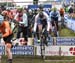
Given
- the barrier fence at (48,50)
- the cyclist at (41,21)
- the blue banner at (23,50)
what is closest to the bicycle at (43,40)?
the cyclist at (41,21)

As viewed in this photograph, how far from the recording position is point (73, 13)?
102 ft

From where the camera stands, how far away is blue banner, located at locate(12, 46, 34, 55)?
1509 cm

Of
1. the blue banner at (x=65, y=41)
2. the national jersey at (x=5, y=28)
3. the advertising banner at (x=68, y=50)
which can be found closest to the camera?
the national jersey at (x=5, y=28)

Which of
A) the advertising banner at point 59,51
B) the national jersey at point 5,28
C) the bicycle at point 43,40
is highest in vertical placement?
the national jersey at point 5,28

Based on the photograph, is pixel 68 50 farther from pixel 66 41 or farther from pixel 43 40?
pixel 66 41

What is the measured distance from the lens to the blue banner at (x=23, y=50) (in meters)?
15.1

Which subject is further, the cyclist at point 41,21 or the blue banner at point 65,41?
the blue banner at point 65,41

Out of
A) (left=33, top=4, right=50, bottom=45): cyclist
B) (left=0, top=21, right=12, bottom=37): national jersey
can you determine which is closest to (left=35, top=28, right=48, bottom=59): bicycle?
(left=33, top=4, right=50, bottom=45): cyclist

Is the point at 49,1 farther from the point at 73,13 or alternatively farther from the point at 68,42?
the point at 68,42

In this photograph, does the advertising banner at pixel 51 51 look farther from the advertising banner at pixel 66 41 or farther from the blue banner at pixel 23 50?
the advertising banner at pixel 66 41

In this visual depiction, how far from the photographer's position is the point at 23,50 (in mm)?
15195

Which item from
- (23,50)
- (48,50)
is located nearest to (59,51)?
(48,50)

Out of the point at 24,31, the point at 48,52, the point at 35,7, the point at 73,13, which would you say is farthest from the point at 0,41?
the point at 73,13

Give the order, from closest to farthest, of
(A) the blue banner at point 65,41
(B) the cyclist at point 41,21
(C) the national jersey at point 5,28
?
(C) the national jersey at point 5,28 < (B) the cyclist at point 41,21 < (A) the blue banner at point 65,41
